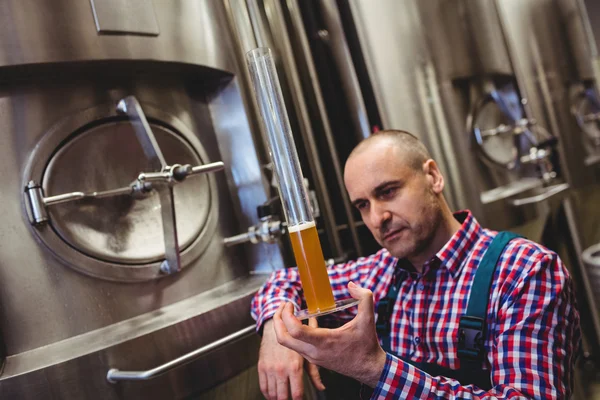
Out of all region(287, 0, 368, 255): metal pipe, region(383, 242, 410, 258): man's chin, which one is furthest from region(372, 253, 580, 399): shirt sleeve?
region(287, 0, 368, 255): metal pipe

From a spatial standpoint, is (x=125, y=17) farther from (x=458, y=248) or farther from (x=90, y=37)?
(x=458, y=248)

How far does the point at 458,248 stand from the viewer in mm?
1172

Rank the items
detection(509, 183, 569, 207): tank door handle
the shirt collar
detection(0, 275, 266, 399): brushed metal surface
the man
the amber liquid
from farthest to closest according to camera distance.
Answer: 1. detection(509, 183, 569, 207): tank door handle
2. the shirt collar
3. detection(0, 275, 266, 399): brushed metal surface
4. the man
5. the amber liquid

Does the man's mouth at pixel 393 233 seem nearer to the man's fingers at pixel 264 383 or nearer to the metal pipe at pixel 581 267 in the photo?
the man's fingers at pixel 264 383

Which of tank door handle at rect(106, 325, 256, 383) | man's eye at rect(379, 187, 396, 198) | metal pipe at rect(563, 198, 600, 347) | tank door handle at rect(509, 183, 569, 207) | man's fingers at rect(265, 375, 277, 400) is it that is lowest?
metal pipe at rect(563, 198, 600, 347)

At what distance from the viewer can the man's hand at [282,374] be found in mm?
1025

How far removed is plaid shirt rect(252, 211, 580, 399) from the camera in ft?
2.85

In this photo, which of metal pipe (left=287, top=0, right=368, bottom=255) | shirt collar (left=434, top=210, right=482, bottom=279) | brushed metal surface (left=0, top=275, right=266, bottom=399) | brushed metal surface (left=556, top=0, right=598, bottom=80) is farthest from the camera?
brushed metal surface (left=556, top=0, right=598, bottom=80)

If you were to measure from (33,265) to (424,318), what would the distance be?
870mm

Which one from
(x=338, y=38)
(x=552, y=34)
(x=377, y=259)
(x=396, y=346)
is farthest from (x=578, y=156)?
(x=396, y=346)

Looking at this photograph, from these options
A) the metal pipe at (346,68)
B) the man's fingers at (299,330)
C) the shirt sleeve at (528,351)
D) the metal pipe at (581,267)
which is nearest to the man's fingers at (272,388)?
the shirt sleeve at (528,351)

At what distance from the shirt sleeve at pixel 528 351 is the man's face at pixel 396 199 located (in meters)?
0.27

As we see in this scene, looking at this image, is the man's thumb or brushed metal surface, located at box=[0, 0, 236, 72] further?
brushed metal surface, located at box=[0, 0, 236, 72]

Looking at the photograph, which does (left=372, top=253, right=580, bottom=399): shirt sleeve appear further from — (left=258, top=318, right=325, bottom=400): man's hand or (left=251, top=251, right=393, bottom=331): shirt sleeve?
(left=251, top=251, right=393, bottom=331): shirt sleeve
